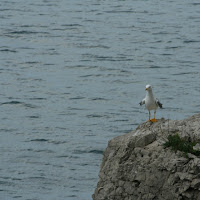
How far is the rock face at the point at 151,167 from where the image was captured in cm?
1312

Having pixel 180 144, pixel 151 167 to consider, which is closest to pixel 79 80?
pixel 151 167

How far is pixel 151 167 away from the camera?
13656 millimetres

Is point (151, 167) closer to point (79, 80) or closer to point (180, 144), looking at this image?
point (180, 144)

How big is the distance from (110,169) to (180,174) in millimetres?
2114

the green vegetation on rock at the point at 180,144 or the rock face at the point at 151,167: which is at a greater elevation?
the green vegetation on rock at the point at 180,144

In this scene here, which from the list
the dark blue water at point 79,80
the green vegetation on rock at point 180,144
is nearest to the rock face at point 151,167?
the green vegetation on rock at point 180,144

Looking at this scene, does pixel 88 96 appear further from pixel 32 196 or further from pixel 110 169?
pixel 110 169

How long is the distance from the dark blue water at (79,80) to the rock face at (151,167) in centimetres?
941

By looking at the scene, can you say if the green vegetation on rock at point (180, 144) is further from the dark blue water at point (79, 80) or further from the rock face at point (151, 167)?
the dark blue water at point (79, 80)

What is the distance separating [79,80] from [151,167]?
30.5 meters

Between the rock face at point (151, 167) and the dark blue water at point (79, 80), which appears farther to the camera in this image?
the dark blue water at point (79, 80)

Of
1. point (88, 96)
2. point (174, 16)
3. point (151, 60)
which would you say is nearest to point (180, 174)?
point (88, 96)

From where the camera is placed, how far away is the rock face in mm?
13125

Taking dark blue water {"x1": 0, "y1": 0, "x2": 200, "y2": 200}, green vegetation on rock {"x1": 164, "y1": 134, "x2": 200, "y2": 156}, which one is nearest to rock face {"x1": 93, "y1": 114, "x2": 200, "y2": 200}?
green vegetation on rock {"x1": 164, "y1": 134, "x2": 200, "y2": 156}
